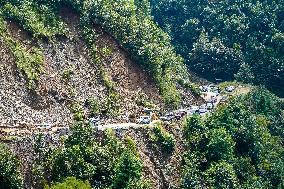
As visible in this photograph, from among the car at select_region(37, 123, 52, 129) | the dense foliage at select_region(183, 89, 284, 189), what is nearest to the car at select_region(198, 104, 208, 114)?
the dense foliage at select_region(183, 89, 284, 189)

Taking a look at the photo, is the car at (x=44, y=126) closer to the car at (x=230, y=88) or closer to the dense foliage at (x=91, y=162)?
the dense foliage at (x=91, y=162)

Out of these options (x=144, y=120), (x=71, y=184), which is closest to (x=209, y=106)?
(x=144, y=120)

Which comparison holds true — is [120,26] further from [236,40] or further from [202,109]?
[236,40]

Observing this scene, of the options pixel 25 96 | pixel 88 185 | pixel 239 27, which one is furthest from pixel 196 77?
pixel 88 185

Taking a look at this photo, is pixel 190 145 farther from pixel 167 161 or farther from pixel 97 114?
pixel 97 114

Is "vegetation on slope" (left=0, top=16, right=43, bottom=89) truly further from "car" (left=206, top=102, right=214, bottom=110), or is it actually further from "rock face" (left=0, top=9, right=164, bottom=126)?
"car" (left=206, top=102, right=214, bottom=110)
